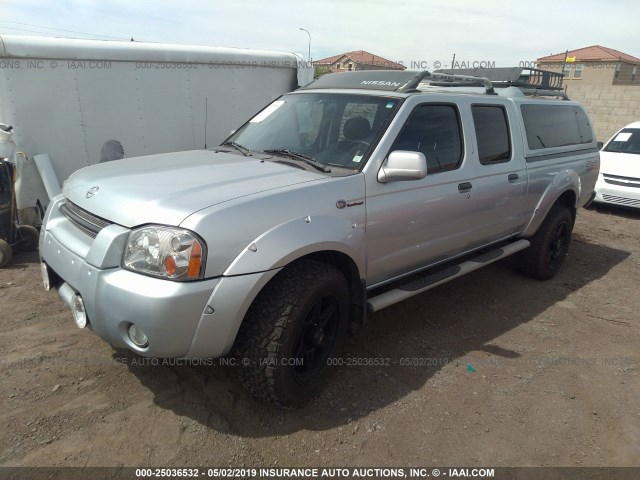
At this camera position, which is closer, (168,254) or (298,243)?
(168,254)

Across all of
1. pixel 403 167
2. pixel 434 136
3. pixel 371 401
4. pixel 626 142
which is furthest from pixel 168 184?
pixel 626 142

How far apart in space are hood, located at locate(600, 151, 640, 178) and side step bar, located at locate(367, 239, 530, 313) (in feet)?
17.7

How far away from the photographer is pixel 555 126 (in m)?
5.14

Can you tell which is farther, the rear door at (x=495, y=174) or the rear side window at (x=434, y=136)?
the rear door at (x=495, y=174)

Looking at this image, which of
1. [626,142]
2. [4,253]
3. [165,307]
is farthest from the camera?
[626,142]

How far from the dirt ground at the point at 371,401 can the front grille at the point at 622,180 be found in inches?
212

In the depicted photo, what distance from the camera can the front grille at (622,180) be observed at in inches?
339

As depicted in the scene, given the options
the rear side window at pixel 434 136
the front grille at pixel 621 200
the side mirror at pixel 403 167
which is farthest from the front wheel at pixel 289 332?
the front grille at pixel 621 200

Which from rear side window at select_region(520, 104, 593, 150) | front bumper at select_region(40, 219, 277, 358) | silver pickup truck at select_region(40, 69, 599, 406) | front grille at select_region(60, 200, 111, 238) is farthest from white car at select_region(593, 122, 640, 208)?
front grille at select_region(60, 200, 111, 238)

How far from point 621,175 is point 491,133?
6.05m

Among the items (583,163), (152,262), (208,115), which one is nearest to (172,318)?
(152,262)

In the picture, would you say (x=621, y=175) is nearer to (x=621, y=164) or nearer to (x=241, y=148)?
(x=621, y=164)

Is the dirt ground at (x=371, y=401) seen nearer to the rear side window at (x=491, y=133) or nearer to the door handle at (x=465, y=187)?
the door handle at (x=465, y=187)

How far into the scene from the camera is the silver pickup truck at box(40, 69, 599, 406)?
2.37 meters
